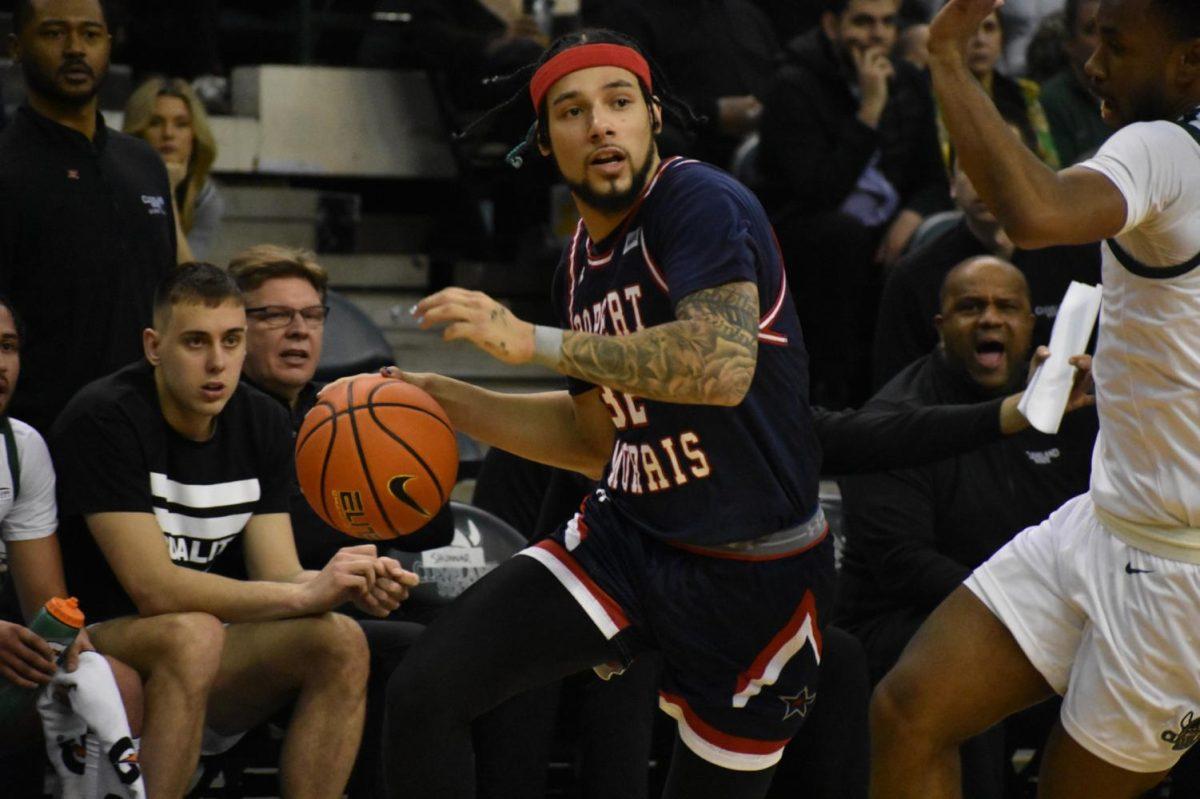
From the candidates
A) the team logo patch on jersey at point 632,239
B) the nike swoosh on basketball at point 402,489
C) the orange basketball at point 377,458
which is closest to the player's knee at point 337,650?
the orange basketball at point 377,458

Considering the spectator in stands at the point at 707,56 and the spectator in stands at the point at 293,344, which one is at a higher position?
the spectator in stands at the point at 707,56

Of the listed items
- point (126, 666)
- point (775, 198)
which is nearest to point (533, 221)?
point (775, 198)

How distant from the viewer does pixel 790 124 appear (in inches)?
313

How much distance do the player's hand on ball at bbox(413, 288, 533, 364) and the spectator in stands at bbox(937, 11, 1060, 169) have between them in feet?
16.2

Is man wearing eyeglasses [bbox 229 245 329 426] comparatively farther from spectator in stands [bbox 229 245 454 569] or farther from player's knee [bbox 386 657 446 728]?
player's knee [bbox 386 657 446 728]

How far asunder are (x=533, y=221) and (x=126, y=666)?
5242 mm

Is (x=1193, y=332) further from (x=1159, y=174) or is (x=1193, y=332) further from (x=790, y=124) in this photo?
(x=790, y=124)

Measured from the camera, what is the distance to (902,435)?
538cm

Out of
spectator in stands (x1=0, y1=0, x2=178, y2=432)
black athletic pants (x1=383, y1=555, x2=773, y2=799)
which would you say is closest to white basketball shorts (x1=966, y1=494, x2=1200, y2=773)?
black athletic pants (x1=383, y1=555, x2=773, y2=799)

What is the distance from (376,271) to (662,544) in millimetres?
5609

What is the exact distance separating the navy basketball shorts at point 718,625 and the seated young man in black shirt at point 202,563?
2.63 ft

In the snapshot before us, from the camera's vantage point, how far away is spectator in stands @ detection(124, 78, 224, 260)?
7059 millimetres

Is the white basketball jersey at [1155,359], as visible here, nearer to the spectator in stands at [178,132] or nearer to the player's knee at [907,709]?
the player's knee at [907,709]

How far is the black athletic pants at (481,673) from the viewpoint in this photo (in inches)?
150
